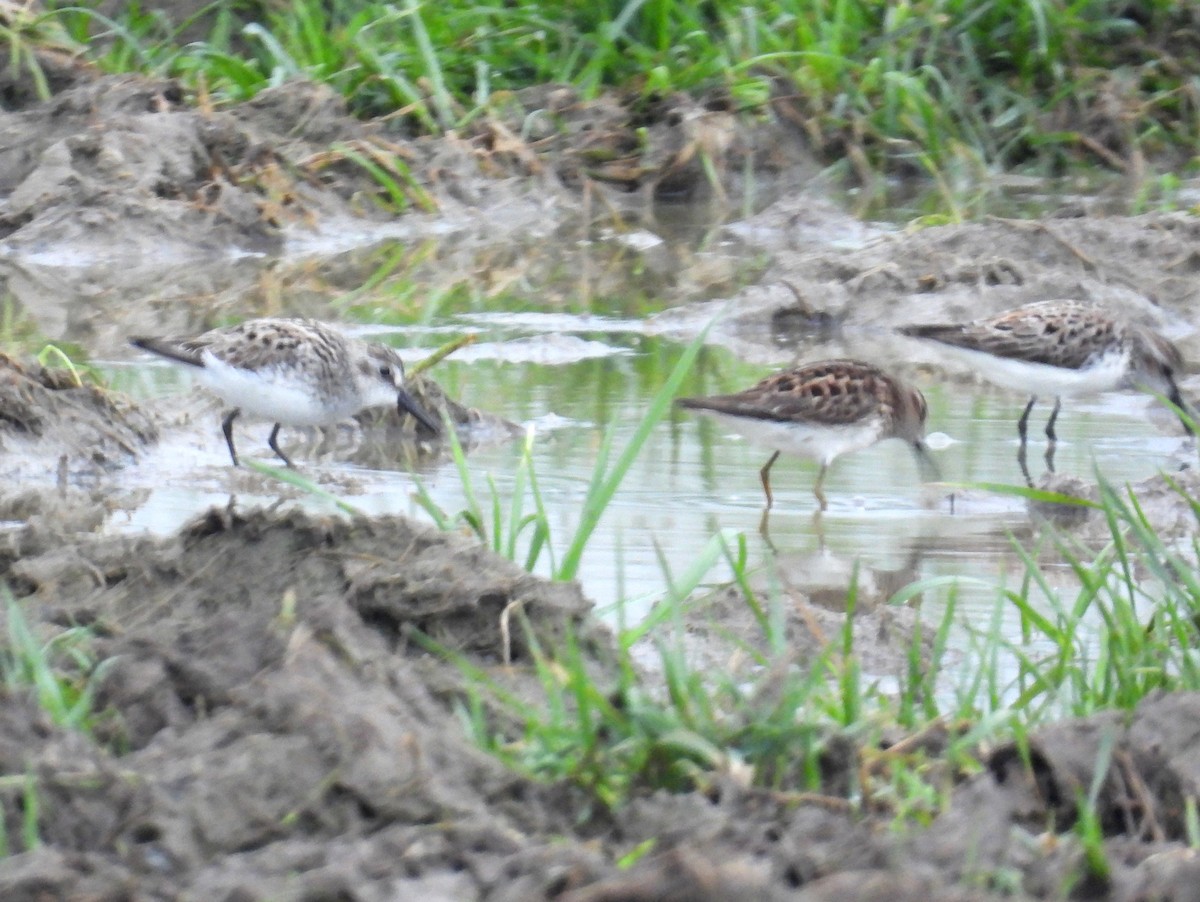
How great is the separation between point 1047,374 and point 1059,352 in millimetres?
125

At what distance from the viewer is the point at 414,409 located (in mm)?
8102

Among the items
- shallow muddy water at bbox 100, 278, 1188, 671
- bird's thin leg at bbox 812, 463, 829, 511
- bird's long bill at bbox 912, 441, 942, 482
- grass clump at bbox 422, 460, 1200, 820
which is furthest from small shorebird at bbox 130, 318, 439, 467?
grass clump at bbox 422, 460, 1200, 820

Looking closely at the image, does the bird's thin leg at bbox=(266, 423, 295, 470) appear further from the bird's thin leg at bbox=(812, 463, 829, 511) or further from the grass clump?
the grass clump

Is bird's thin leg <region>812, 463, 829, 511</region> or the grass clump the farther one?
bird's thin leg <region>812, 463, 829, 511</region>

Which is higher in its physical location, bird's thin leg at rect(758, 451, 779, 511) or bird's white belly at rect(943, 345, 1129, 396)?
bird's thin leg at rect(758, 451, 779, 511)

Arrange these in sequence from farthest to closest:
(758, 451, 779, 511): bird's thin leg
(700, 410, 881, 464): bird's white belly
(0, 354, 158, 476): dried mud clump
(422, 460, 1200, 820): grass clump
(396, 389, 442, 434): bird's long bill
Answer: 1. (396, 389, 442, 434): bird's long bill
2. (700, 410, 881, 464): bird's white belly
3. (0, 354, 158, 476): dried mud clump
4. (758, 451, 779, 511): bird's thin leg
5. (422, 460, 1200, 820): grass clump

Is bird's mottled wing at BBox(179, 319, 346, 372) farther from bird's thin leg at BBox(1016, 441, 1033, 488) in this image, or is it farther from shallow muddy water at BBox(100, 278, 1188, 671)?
bird's thin leg at BBox(1016, 441, 1033, 488)

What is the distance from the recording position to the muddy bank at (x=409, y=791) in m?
3.14

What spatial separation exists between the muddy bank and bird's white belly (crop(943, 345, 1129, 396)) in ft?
16.0

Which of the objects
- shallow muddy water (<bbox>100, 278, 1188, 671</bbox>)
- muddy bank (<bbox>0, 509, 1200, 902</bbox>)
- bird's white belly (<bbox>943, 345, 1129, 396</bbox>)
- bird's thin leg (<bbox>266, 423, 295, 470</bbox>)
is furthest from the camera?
bird's white belly (<bbox>943, 345, 1129, 396</bbox>)

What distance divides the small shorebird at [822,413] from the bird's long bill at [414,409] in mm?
1032

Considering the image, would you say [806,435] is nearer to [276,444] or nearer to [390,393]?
[390,393]

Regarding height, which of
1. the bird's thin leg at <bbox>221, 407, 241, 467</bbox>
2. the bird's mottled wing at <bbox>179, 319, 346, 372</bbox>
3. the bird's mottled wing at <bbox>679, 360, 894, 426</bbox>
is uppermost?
the bird's mottled wing at <bbox>179, 319, 346, 372</bbox>

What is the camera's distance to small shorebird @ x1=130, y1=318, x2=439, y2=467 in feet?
25.8
